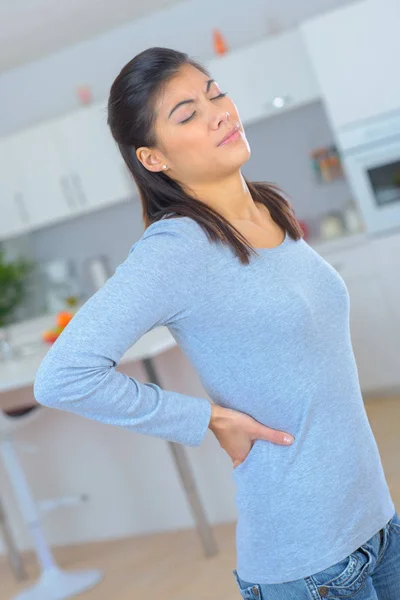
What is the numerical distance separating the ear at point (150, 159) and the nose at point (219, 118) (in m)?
0.09

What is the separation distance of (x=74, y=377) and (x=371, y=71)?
148 inches

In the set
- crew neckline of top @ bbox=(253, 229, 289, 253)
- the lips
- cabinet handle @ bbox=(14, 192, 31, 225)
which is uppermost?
the lips

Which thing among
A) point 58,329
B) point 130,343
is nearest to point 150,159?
point 130,343

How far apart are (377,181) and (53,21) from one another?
2.07 m

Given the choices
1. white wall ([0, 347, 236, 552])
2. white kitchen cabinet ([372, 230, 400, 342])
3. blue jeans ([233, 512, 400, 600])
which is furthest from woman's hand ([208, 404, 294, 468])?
white kitchen cabinet ([372, 230, 400, 342])

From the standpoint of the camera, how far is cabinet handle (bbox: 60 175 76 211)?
5716mm

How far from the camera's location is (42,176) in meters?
5.77

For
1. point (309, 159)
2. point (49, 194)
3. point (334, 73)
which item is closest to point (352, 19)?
point (334, 73)

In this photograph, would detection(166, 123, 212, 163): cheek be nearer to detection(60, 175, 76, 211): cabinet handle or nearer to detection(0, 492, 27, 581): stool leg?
detection(0, 492, 27, 581): stool leg

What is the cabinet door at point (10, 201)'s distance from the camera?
5.81 m

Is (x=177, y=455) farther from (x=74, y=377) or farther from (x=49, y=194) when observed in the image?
(x=49, y=194)

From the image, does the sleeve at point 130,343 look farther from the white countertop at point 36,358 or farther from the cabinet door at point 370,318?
the cabinet door at point 370,318

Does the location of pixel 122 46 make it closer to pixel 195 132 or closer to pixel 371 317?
pixel 371 317

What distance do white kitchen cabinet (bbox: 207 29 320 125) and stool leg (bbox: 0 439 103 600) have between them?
99.2 inches
